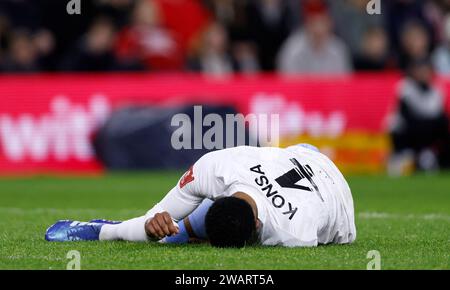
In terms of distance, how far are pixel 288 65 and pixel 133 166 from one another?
3.74m

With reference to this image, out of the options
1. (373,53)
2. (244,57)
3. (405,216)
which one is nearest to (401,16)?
(373,53)

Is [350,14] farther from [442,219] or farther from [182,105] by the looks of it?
[442,219]

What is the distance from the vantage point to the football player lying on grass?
7773mm

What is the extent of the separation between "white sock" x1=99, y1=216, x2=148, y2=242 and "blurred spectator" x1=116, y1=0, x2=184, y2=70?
11186 millimetres

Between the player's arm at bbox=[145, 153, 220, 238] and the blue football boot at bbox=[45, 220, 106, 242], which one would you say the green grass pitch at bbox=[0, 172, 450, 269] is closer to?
the blue football boot at bbox=[45, 220, 106, 242]

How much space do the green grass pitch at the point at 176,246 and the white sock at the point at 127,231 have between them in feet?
0.22

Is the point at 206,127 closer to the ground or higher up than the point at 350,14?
closer to the ground

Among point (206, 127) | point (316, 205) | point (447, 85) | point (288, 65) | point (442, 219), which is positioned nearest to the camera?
point (316, 205)

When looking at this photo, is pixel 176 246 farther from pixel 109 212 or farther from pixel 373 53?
pixel 373 53

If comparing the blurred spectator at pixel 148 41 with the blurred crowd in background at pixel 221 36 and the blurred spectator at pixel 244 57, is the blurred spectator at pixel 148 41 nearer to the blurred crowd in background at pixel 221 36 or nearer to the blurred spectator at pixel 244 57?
the blurred crowd in background at pixel 221 36

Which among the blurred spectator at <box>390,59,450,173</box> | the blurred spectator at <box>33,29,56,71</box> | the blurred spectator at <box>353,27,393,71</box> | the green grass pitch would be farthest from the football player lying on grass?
the blurred spectator at <box>353,27,393,71</box>

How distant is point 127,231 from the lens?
8641 mm

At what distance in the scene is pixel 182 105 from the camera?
18.2m
